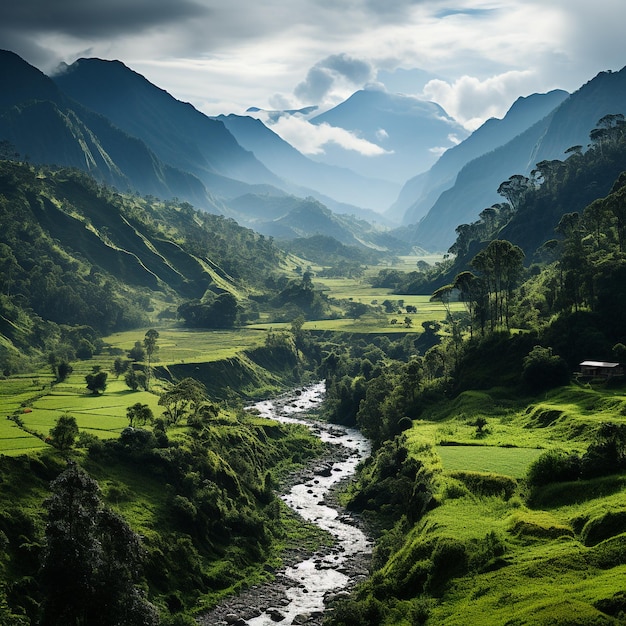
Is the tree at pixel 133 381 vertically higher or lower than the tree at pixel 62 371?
lower

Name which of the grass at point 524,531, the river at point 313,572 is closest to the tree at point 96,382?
the river at point 313,572

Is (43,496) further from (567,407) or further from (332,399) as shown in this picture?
(332,399)

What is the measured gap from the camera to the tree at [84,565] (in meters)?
47.1

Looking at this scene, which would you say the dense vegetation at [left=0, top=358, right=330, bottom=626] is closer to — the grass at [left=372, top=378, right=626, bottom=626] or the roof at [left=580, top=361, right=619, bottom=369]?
the grass at [left=372, top=378, right=626, bottom=626]

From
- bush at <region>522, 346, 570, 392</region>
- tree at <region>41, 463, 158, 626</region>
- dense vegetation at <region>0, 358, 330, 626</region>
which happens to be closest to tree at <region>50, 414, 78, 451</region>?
dense vegetation at <region>0, 358, 330, 626</region>

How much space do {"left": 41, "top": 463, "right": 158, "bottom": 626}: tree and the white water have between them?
19.7 meters

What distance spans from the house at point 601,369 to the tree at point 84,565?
253 feet

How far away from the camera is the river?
216 feet

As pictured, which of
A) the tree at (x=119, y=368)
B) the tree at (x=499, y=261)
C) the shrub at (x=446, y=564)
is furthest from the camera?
the tree at (x=119, y=368)

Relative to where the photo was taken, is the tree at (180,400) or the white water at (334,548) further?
the tree at (180,400)

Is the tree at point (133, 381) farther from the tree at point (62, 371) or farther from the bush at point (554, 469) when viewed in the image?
the bush at point (554, 469)

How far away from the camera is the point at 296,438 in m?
131

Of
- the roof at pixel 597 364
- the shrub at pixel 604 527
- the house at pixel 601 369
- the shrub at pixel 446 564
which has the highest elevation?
the roof at pixel 597 364

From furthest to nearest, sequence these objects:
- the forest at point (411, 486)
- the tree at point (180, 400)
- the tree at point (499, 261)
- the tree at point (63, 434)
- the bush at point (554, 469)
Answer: the tree at point (499, 261) → the tree at point (180, 400) → the tree at point (63, 434) → the bush at point (554, 469) → the forest at point (411, 486)
